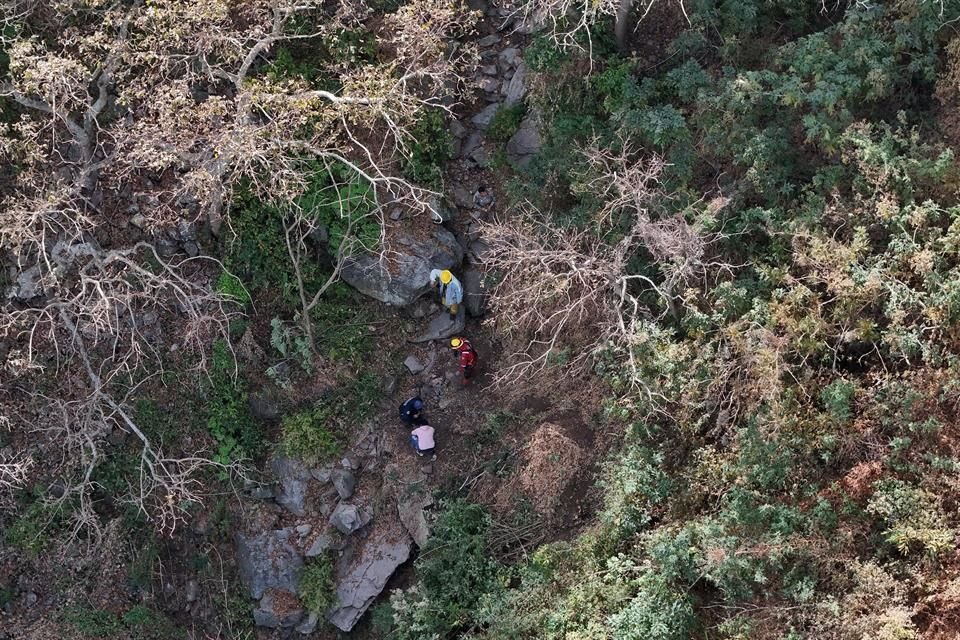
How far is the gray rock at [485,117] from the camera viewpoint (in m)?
12.7

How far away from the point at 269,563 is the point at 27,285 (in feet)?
18.7

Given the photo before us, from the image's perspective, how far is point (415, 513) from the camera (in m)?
11.2

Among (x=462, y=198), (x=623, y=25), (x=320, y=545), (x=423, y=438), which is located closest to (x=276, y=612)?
(x=320, y=545)

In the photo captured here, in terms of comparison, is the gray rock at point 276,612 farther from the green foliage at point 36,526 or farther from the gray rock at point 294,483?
the green foliage at point 36,526

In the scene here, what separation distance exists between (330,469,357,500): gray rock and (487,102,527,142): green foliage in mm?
5957

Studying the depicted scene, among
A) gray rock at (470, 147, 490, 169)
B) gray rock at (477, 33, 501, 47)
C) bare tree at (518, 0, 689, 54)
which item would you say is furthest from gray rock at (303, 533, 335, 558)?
gray rock at (477, 33, 501, 47)

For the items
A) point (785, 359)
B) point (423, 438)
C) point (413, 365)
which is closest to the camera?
point (785, 359)

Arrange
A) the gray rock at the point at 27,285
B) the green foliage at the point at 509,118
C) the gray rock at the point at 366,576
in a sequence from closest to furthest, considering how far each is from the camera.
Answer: the gray rock at the point at 366,576 < the gray rock at the point at 27,285 < the green foliage at the point at 509,118

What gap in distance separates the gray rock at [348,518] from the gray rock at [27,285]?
5.74m

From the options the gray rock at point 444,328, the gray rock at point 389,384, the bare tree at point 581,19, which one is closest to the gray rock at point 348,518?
the gray rock at point 389,384

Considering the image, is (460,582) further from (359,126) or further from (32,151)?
(32,151)

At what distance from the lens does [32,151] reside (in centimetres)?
1028

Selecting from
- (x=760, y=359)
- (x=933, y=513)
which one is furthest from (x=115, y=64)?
(x=933, y=513)

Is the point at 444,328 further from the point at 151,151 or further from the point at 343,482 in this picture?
the point at 151,151
